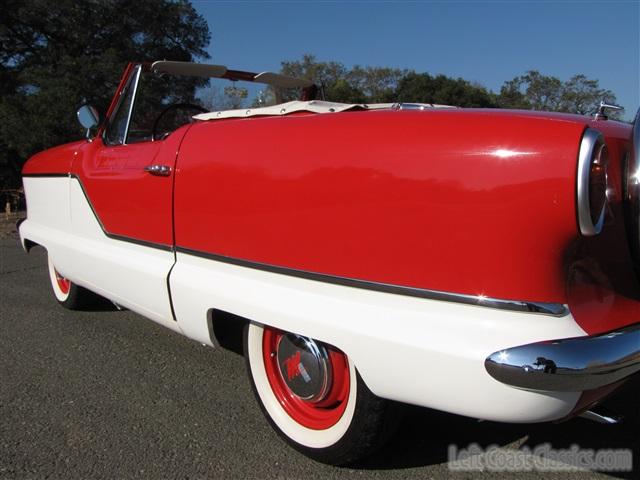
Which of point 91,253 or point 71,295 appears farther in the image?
point 71,295

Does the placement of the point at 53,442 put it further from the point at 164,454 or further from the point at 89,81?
the point at 89,81

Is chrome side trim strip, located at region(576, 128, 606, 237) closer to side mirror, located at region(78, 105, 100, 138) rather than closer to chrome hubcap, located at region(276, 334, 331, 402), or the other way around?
chrome hubcap, located at region(276, 334, 331, 402)

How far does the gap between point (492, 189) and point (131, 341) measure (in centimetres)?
281

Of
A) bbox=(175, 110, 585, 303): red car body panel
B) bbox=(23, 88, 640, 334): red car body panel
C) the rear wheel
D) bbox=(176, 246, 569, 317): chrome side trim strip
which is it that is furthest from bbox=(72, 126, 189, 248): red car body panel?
the rear wheel

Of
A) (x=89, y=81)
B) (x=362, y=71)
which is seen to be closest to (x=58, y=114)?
(x=89, y=81)

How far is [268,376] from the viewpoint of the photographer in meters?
2.41

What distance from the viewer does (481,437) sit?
2340 millimetres

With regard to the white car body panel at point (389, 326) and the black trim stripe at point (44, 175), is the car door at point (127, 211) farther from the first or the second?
the black trim stripe at point (44, 175)

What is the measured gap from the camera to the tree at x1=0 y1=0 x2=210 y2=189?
16594 millimetres

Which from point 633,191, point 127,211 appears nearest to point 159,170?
point 127,211

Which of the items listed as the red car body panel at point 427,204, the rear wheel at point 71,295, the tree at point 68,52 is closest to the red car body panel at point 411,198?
the red car body panel at point 427,204

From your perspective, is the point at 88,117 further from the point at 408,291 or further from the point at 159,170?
the point at 408,291

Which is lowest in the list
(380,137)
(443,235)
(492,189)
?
(443,235)

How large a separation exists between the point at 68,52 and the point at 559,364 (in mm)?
21064
